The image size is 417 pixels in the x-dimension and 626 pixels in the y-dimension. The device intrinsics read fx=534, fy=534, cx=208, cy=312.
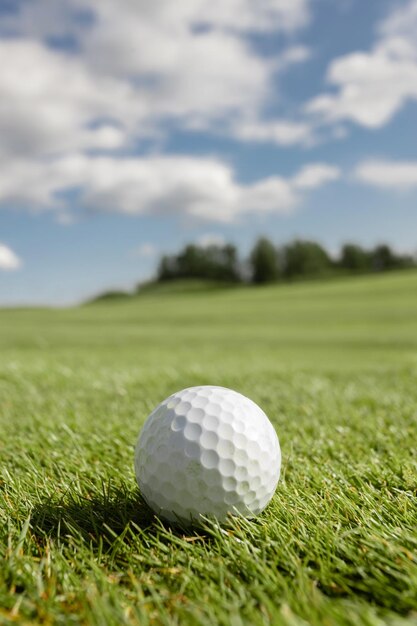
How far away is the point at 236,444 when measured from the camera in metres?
2.13

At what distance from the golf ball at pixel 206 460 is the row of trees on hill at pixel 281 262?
301 ft

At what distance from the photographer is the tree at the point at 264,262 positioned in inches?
3652

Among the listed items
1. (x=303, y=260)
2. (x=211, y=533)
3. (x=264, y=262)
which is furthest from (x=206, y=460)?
(x=303, y=260)

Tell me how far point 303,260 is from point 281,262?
4.05m

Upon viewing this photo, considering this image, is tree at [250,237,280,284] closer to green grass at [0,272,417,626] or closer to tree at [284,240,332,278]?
tree at [284,240,332,278]

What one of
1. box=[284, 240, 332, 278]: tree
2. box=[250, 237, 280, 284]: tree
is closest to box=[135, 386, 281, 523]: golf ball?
box=[250, 237, 280, 284]: tree

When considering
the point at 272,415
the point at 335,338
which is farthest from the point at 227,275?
the point at 272,415

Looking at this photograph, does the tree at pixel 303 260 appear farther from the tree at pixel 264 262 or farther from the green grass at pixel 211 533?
the green grass at pixel 211 533

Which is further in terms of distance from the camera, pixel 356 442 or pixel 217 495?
pixel 356 442

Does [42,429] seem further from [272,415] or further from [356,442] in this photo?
[356,442]

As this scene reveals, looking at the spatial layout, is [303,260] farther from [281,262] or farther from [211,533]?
[211,533]

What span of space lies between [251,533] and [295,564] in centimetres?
28

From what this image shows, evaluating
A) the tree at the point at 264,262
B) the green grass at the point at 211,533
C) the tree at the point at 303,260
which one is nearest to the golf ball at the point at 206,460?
the green grass at the point at 211,533

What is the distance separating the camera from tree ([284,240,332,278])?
96.8 metres
